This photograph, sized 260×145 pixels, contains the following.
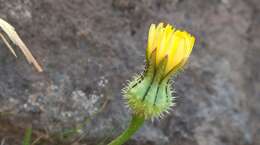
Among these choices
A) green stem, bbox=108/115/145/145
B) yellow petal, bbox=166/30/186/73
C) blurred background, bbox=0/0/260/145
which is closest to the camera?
yellow petal, bbox=166/30/186/73

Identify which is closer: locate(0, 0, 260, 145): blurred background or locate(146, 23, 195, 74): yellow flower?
locate(146, 23, 195, 74): yellow flower

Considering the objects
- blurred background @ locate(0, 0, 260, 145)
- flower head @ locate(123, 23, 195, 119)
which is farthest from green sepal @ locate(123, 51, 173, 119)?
blurred background @ locate(0, 0, 260, 145)

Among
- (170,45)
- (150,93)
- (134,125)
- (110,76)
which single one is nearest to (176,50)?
(170,45)

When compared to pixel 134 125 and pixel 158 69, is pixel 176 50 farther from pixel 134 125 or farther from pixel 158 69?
pixel 134 125

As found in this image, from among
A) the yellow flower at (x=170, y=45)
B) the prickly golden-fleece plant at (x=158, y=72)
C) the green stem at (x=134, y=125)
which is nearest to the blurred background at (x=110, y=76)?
the green stem at (x=134, y=125)

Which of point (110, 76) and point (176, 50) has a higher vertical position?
point (176, 50)

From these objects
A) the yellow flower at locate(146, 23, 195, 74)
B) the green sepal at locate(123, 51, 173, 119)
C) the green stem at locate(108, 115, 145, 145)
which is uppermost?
the yellow flower at locate(146, 23, 195, 74)

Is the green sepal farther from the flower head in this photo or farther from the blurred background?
the blurred background
